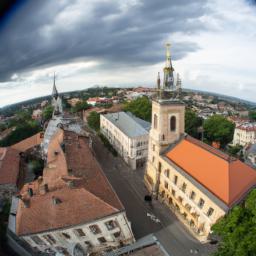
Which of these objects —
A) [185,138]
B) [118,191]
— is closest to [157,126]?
[185,138]

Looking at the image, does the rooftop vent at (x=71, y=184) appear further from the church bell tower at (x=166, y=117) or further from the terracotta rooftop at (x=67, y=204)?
the church bell tower at (x=166, y=117)

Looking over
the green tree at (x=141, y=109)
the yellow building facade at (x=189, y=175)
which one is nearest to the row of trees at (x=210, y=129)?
the green tree at (x=141, y=109)

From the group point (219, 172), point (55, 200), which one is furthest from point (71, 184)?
point (219, 172)

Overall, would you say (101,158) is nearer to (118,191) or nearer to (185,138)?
(118,191)

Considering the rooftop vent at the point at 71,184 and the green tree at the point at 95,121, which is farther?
the green tree at the point at 95,121

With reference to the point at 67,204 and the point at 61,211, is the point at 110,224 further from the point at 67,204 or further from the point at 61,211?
the point at 61,211

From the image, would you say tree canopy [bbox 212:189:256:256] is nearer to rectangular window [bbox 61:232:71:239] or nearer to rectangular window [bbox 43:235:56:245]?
rectangular window [bbox 61:232:71:239]
